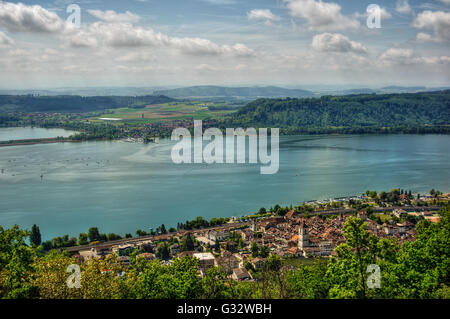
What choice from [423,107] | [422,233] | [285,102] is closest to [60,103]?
[285,102]

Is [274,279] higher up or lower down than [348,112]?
lower down

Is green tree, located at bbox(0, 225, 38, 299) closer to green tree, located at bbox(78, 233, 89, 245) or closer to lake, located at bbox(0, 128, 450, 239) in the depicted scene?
green tree, located at bbox(78, 233, 89, 245)

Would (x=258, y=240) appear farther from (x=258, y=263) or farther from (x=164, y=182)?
(x=164, y=182)

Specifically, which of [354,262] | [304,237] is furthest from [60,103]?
[354,262]

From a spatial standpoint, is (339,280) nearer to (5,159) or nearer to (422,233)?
(422,233)

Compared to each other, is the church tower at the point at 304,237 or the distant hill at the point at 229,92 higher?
the distant hill at the point at 229,92

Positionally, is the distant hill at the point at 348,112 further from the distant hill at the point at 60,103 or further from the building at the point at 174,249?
the building at the point at 174,249

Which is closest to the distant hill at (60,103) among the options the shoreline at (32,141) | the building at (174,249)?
the shoreline at (32,141)
